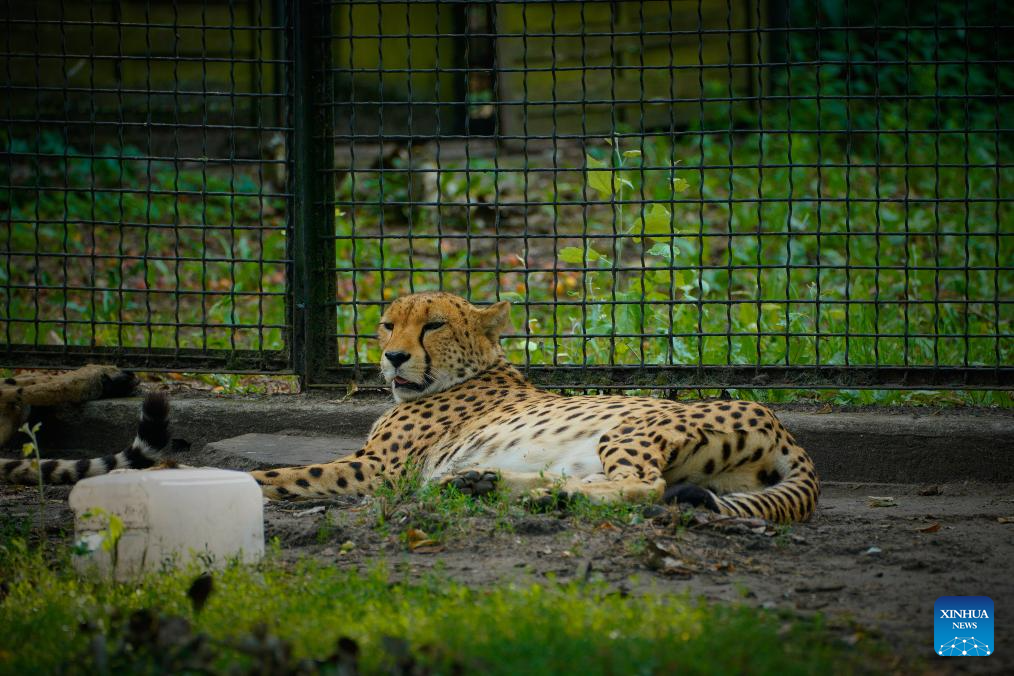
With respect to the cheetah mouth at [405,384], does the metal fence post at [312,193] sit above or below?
above

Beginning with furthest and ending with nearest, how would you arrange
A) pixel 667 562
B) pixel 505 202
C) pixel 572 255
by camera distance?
1. pixel 505 202
2. pixel 572 255
3. pixel 667 562

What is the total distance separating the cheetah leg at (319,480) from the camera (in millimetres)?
4742

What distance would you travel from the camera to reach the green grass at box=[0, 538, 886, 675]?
8.18 ft

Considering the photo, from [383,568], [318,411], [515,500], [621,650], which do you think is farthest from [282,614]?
[318,411]

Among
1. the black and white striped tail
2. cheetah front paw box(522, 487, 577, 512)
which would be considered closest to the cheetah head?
the black and white striped tail

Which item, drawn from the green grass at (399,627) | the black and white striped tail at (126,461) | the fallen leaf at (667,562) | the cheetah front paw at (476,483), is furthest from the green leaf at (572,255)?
the green grass at (399,627)

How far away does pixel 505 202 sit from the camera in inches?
301

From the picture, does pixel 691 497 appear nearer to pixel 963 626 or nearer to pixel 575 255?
pixel 963 626

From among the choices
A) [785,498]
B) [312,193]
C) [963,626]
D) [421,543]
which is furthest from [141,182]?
[963,626]

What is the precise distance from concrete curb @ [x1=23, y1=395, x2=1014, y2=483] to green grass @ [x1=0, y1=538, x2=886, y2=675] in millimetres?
2400

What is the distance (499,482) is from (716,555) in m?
0.93

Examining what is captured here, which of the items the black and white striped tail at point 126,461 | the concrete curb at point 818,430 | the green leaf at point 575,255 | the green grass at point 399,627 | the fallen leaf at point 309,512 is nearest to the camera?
the green grass at point 399,627

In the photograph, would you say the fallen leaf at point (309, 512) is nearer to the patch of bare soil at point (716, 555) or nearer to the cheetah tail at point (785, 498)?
the patch of bare soil at point (716, 555)

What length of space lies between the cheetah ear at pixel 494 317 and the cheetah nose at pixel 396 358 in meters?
0.42
